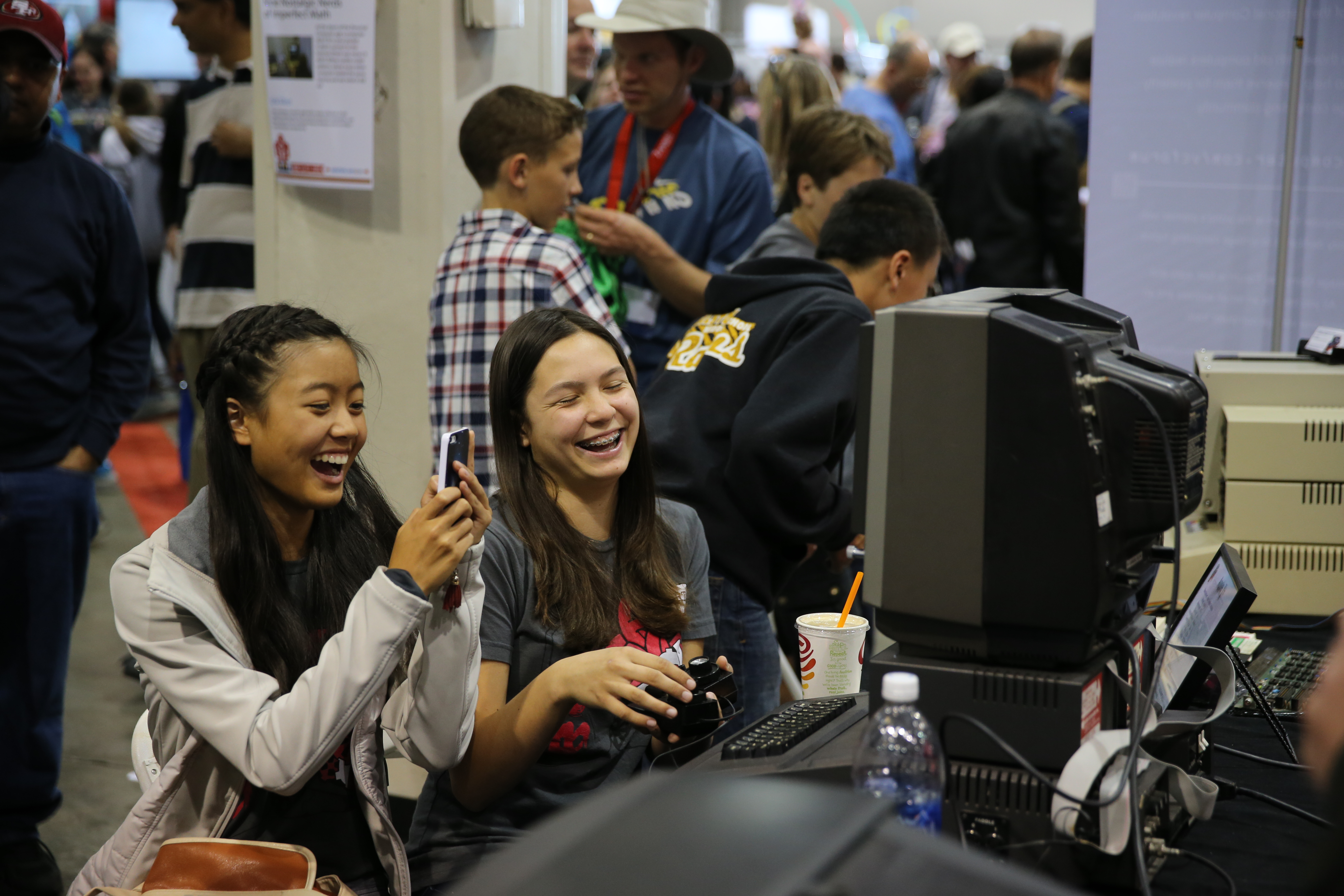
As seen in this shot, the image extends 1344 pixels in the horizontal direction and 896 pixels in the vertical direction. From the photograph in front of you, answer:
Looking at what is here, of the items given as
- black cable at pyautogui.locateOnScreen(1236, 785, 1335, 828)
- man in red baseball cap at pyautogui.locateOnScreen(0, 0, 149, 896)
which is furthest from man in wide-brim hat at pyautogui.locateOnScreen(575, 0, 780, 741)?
black cable at pyautogui.locateOnScreen(1236, 785, 1335, 828)

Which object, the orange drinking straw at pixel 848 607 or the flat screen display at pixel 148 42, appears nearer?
the orange drinking straw at pixel 848 607

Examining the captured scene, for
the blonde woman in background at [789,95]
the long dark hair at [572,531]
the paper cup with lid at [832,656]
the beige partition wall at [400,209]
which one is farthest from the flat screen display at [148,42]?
the paper cup with lid at [832,656]

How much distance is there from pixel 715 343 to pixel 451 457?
3.67 feet

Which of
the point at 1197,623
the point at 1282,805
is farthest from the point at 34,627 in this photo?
the point at 1282,805

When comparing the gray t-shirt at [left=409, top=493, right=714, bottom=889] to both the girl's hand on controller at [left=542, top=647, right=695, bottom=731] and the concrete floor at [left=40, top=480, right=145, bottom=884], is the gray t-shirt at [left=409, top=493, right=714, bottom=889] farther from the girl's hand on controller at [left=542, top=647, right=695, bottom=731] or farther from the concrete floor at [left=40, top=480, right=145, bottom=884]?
the concrete floor at [left=40, top=480, right=145, bottom=884]

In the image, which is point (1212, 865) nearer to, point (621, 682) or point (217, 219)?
point (621, 682)

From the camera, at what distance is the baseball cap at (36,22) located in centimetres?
262

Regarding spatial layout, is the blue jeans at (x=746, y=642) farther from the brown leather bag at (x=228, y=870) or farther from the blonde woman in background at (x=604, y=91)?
the blonde woman in background at (x=604, y=91)

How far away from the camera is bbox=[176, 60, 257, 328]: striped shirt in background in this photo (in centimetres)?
383

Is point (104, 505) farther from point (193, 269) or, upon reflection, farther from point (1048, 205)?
point (1048, 205)

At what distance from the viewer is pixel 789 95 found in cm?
520

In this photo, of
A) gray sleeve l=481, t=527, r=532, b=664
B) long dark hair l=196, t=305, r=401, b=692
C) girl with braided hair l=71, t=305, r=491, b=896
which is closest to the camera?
girl with braided hair l=71, t=305, r=491, b=896

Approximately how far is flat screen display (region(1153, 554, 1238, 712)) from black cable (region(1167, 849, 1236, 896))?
177 mm

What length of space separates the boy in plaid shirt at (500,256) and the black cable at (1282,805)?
5.35ft
